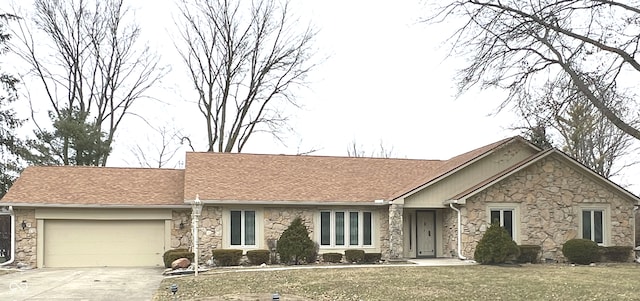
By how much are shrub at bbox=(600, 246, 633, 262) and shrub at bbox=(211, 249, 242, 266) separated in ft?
41.8

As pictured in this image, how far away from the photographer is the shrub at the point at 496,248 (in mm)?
20062

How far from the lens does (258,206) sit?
22.6 m

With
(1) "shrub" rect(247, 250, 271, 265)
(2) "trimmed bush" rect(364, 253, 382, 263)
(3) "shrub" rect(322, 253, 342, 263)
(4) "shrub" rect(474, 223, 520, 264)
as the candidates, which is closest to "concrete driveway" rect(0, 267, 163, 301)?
(1) "shrub" rect(247, 250, 271, 265)

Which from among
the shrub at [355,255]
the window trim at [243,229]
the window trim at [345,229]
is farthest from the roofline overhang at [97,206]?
the shrub at [355,255]

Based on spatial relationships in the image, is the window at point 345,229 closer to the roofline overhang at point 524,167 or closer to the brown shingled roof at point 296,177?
the brown shingled roof at point 296,177

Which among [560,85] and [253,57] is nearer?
[560,85]

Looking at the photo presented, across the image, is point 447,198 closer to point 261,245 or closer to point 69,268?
point 261,245

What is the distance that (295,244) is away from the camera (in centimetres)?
2144

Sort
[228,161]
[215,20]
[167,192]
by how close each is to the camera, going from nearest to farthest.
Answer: [167,192], [228,161], [215,20]

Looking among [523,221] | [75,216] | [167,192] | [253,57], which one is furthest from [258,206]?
[253,57]

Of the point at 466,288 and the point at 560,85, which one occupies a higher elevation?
the point at 560,85

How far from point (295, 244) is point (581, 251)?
962cm

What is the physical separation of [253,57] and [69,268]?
17428mm

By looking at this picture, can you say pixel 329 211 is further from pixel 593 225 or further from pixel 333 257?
pixel 593 225
